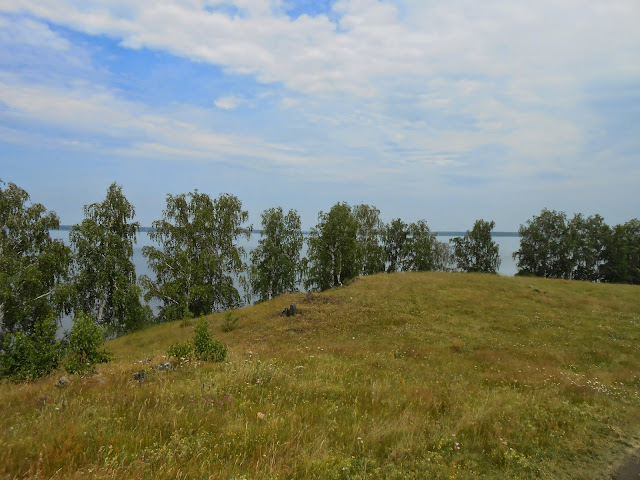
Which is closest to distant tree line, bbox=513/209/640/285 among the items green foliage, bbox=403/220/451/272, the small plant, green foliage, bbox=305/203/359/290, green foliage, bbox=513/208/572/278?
green foliage, bbox=513/208/572/278

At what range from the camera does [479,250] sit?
67750 mm

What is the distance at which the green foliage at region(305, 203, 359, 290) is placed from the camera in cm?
4662

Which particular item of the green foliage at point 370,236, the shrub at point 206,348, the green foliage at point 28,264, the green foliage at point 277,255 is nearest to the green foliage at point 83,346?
the shrub at point 206,348

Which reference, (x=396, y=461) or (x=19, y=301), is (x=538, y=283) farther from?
(x=19, y=301)

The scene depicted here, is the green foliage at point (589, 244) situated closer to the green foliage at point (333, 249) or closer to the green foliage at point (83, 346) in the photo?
the green foliage at point (333, 249)

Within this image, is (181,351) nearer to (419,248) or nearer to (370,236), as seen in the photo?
(370,236)

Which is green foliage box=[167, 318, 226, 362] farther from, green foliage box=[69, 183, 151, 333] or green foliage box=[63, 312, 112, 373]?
green foliage box=[69, 183, 151, 333]

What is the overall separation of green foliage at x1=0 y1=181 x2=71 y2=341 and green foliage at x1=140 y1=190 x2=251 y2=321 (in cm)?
814

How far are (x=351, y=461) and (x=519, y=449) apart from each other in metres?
3.75

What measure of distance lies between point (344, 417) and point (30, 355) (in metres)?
9.58

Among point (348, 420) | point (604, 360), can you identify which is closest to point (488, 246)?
point (604, 360)

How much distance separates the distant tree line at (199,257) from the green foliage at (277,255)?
0.51 ft

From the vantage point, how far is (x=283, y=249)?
49156mm

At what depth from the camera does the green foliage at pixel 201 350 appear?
11281mm
